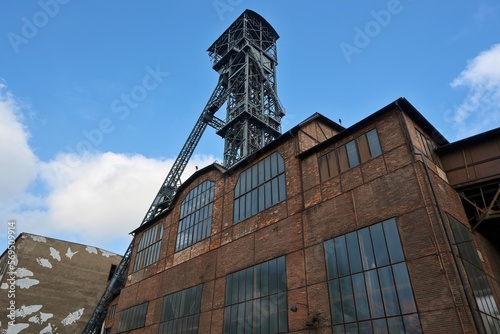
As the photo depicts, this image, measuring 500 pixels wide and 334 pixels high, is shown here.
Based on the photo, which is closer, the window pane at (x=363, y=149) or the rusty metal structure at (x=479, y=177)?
the rusty metal structure at (x=479, y=177)

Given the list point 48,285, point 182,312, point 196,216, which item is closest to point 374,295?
point 182,312

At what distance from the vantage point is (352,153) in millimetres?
13609

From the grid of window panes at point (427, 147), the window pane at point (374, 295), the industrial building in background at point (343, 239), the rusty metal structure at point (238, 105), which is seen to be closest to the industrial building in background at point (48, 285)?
the rusty metal structure at point (238, 105)

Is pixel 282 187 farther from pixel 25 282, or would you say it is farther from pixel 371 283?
pixel 25 282

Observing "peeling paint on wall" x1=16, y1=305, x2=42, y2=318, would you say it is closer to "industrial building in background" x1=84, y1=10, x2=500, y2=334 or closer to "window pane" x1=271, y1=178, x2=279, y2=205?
→ "industrial building in background" x1=84, y1=10, x2=500, y2=334

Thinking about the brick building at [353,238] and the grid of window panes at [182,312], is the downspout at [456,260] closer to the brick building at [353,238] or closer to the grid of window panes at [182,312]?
the brick building at [353,238]

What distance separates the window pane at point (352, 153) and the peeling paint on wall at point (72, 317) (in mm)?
29740

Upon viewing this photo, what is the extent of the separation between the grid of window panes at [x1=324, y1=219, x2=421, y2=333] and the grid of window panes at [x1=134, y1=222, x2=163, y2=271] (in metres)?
13.7

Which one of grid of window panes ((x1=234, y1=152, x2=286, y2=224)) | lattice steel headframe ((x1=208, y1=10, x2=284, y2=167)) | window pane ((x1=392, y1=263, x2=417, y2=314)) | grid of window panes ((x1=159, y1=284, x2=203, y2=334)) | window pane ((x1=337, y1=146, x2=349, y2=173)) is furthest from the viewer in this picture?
lattice steel headframe ((x1=208, y1=10, x2=284, y2=167))

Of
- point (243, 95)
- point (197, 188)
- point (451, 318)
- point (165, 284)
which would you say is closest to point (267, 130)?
point (243, 95)

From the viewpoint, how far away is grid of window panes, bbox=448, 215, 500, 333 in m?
9.72

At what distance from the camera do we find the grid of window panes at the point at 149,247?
Result: 22.9m

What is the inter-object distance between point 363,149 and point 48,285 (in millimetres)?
30432

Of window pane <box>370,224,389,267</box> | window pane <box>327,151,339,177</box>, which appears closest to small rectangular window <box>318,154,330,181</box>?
window pane <box>327,151,339,177</box>
